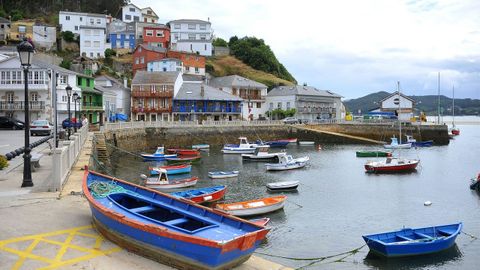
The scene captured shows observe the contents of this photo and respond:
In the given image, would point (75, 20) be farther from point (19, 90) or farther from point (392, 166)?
point (392, 166)

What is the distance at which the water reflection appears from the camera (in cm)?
1761

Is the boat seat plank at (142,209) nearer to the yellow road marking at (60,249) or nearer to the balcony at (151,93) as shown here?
the yellow road marking at (60,249)

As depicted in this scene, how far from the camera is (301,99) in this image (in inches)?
3696

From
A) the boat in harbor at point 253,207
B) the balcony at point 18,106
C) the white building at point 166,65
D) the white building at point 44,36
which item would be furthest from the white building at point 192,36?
the boat in harbor at point 253,207

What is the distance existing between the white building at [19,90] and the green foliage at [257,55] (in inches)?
2876

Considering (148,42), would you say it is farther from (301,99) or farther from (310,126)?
(310,126)

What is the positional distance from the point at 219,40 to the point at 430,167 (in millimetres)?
92927

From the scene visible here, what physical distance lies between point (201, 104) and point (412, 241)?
65202 millimetres

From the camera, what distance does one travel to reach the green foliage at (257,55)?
121875mm

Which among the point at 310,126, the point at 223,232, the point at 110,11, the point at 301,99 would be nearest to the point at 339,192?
the point at 223,232

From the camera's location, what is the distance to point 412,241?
18188 mm

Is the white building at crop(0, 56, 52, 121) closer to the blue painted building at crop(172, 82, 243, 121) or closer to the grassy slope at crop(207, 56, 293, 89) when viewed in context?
the blue painted building at crop(172, 82, 243, 121)

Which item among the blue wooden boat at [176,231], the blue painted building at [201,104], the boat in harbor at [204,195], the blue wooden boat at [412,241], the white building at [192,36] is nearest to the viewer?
the blue wooden boat at [176,231]

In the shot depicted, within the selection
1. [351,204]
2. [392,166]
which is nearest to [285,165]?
[392,166]
